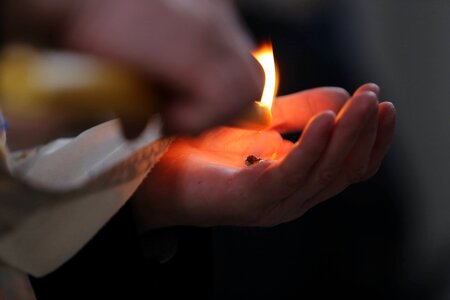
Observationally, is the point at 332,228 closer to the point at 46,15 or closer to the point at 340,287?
the point at 340,287

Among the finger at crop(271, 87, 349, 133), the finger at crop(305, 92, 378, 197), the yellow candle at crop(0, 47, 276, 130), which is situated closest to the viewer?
the yellow candle at crop(0, 47, 276, 130)

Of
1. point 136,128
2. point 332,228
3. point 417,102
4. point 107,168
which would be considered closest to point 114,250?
point 107,168

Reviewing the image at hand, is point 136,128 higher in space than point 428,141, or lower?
higher

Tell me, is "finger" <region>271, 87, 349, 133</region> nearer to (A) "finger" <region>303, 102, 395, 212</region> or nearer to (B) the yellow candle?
(A) "finger" <region>303, 102, 395, 212</region>

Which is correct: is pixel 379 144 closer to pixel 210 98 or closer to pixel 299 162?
pixel 299 162

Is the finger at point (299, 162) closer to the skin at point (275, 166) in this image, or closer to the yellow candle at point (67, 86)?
the skin at point (275, 166)

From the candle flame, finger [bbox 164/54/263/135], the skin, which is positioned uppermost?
finger [bbox 164/54/263/135]

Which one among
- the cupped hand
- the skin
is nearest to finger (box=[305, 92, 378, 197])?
the skin
